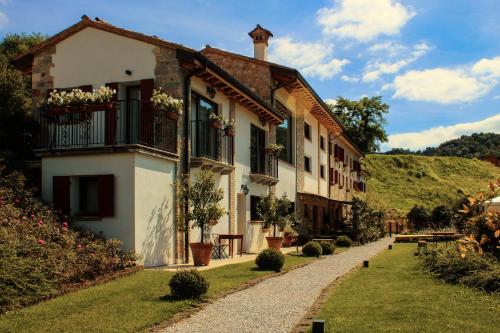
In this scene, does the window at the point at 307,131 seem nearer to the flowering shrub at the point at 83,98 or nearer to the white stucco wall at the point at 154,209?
the white stucco wall at the point at 154,209

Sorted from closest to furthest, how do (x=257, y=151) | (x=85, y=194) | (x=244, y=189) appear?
1. (x=85, y=194)
2. (x=244, y=189)
3. (x=257, y=151)

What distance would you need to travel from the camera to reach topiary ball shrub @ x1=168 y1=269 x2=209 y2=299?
9.22 m

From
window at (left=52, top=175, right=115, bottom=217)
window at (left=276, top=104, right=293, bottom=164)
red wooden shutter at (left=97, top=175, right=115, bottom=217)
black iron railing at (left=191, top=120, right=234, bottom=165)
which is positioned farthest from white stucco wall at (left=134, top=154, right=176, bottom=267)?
window at (left=276, top=104, right=293, bottom=164)

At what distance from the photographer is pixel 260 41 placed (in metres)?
26.2

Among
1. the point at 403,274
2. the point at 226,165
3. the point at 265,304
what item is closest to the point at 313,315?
the point at 265,304

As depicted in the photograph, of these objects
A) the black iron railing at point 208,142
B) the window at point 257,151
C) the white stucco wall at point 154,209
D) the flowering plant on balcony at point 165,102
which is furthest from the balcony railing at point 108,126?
the window at point 257,151

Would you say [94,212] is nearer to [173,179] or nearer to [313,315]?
[173,179]

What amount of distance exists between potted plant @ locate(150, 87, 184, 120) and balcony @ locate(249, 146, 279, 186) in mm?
6604

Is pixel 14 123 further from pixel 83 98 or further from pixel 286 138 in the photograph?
pixel 286 138

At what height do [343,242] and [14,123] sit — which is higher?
[14,123]

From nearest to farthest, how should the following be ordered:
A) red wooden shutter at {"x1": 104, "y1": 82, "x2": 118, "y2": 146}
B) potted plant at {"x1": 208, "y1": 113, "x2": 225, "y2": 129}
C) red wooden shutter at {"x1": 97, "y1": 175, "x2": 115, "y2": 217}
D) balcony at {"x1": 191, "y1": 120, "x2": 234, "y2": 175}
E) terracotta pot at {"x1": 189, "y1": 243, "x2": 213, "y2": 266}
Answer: red wooden shutter at {"x1": 97, "y1": 175, "x2": 115, "y2": 217} < terracotta pot at {"x1": 189, "y1": 243, "x2": 213, "y2": 266} < red wooden shutter at {"x1": 104, "y1": 82, "x2": 118, "y2": 146} < balcony at {"x1": 191, "y1": 120, "x2": 234, "y2": 175} < potted plant at {"x1": 208, "y1": 113, "x2": 225, "y2": 129}

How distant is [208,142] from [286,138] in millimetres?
9748

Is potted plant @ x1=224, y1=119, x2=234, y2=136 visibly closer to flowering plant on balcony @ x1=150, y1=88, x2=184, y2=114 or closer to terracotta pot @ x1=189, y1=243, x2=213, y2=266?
flowering plant on balcony @ x1=150, y1=88, x2=184, y2=114

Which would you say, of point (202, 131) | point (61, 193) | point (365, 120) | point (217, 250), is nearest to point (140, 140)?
point (61, 193)
